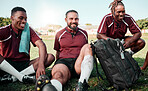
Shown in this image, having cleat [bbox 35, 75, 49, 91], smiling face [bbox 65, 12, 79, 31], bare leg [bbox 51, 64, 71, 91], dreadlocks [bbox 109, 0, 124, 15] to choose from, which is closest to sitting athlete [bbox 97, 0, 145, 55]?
dreadlocks [bbox 109, 0, 124, 15]

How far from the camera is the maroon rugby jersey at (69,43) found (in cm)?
309

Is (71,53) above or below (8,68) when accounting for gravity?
above

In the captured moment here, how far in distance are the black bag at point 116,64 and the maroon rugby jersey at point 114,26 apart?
1.41 metres

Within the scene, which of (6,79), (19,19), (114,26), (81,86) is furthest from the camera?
(114,26)

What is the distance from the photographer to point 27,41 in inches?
121

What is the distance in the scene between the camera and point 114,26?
12.3ft

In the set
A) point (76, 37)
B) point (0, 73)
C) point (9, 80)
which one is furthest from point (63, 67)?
point (0, 73)

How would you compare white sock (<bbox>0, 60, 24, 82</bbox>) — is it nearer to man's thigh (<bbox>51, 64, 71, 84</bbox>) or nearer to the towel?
the towel

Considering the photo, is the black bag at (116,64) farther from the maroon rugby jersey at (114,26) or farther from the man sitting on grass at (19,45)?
the maroon rugby jersey at (114,26)

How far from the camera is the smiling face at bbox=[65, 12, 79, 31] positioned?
323 centimetres

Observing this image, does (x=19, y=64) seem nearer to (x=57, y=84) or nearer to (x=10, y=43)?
(x=10, y=43)

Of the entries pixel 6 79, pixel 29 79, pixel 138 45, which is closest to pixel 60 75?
pixel 29 79

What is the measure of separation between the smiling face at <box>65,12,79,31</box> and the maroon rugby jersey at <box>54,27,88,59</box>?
0.12 meters

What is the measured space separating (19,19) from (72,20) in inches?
45.1
